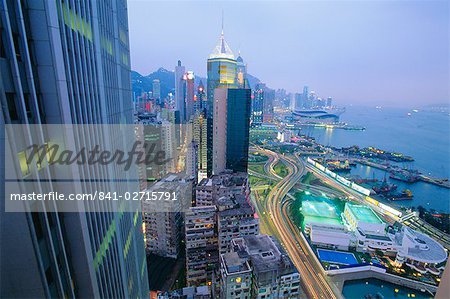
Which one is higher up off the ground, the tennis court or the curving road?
the tennis court

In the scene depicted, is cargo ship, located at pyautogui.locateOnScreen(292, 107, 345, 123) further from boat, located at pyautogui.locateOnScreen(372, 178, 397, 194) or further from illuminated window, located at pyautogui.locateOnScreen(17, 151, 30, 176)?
illuminated window, located at pyautogui.locateOnScreen(17, 151, 30, 176)

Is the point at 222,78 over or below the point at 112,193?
over

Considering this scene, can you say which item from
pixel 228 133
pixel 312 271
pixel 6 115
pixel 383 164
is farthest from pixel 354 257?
pixel 383 164

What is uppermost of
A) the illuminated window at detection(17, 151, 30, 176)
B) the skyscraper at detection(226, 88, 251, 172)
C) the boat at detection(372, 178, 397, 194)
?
the illuminated window at detection(17, 151, 30, 176)

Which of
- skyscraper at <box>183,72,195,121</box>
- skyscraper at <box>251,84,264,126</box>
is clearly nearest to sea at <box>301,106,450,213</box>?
skyscraper at <box>251,84,264,126</box>

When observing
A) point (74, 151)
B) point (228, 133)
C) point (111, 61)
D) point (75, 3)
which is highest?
point (75, 3)

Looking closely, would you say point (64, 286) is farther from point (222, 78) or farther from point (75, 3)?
point (222, 78)
